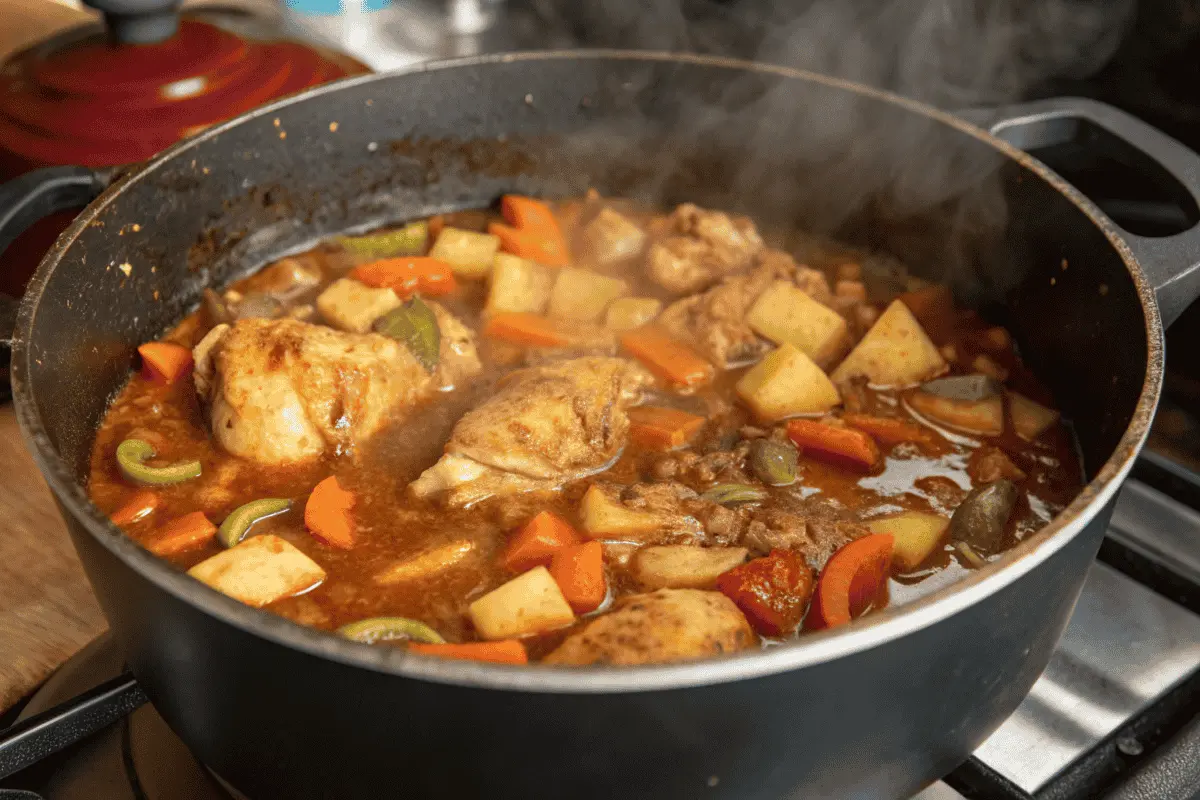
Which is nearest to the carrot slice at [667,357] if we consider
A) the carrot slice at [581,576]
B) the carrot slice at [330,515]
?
the carrot slice at [581,576]

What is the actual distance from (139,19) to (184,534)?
67.1 inches

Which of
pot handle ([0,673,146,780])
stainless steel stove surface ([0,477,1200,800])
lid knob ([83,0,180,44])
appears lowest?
stainless steel stove surface ([0,477,1200,800])

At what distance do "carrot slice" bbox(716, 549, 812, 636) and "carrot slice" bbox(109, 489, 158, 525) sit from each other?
113 centimetres

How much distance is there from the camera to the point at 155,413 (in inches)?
96.2

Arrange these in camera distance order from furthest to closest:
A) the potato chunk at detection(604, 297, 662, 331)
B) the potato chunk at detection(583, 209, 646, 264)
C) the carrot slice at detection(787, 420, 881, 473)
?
the potato chunk at detection(583, 209, 646, 264)
the potato chunk at detection(604, 297, 662, 331)
the carrot slice at detection(787, 420, 881, 473)

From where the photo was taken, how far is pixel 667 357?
8.66 feet

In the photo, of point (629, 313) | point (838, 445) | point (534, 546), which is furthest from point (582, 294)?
point (534, 546)

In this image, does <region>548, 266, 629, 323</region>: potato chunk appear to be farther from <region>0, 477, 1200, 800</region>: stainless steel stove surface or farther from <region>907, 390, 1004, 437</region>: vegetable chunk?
<region>0, 477, 1200, 800</region>: stainless steel stove surface

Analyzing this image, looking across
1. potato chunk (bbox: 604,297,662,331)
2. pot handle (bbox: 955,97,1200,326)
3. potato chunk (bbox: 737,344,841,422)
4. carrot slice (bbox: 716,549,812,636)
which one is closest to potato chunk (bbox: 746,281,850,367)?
potato chunk (bbox: 737,344,841,422)

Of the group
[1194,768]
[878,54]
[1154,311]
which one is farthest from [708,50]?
[1194,768]

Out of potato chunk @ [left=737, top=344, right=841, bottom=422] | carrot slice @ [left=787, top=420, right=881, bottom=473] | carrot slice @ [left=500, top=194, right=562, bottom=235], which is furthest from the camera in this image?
carrot slice @ [left=500, top=194, right=562, bottom=235]

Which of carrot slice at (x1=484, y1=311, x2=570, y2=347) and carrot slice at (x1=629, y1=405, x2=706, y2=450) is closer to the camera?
carrot slice at (x1=629, y1=405, x2=706, y2=450)

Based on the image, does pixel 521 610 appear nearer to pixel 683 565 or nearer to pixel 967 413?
pixel 683 565

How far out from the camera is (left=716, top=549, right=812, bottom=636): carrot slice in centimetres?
193
